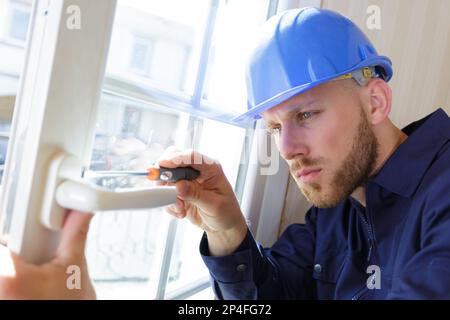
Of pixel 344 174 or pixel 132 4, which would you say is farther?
pixel 344 174

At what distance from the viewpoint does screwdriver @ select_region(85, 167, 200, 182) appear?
1.69 feet

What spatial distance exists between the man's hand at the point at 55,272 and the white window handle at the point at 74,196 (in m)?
0.02

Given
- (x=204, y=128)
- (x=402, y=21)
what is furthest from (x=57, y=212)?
(x=402, y=21)

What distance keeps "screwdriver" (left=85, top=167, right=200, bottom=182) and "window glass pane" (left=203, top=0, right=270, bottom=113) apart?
25cm

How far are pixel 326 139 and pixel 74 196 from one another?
1.74 feet

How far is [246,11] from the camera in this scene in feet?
3.24

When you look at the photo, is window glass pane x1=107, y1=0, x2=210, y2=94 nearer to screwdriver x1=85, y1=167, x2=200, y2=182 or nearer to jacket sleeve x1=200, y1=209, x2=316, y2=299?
screwdriver x1=85, y1=167, x2=200, y2=182

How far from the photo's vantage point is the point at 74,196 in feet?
1.33

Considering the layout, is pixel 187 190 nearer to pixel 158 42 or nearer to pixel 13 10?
pixel 158 42

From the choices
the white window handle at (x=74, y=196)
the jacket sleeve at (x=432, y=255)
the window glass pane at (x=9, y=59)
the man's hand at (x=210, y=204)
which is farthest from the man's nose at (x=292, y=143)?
the window glass pane at (x=9, y=59)

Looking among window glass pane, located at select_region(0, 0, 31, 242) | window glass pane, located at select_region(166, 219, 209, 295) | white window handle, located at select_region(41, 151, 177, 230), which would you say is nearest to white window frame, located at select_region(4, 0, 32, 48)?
window glass pane, located at select_region(0, 0, 31, 242)

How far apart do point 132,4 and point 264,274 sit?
0.66 metres

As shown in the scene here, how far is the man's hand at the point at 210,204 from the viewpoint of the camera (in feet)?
2.26
